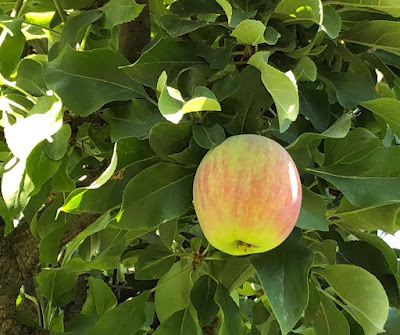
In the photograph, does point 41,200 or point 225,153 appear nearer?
point 225,153

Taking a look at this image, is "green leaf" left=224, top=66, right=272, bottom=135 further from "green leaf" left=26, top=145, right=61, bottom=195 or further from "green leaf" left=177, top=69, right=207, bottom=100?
"green leaf" left=26, top=145, right=61, bottom=195

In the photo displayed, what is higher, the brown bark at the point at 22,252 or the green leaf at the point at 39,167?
the green leaf at the point at 39,167

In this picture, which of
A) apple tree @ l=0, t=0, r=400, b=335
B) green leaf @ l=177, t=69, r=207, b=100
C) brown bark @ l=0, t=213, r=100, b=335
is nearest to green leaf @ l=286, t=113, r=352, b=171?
apple tree @ l=0, t=0, r=400, b=335

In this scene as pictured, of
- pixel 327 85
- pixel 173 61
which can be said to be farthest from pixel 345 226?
pixel 173 61

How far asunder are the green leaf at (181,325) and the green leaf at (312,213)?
21cm

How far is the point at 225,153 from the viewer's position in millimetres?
A: 522

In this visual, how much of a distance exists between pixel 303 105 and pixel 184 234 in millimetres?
279

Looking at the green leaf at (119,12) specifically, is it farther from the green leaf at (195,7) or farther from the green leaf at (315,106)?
the green leaf at (315,106)

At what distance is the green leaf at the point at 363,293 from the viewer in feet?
1.99

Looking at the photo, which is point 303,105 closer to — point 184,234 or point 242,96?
point 242,96

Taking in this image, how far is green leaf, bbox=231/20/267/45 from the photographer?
1.76 ft

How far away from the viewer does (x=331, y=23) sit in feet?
1.91

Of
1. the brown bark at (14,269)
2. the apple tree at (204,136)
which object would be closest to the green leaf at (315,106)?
the apple tree at (204,136)

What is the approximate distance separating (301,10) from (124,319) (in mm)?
423
